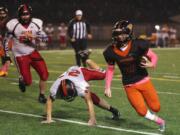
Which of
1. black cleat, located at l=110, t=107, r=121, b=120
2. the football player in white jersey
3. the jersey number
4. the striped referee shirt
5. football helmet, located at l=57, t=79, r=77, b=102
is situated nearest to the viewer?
football helmet, located at l=57, t=79, r=77, b=102

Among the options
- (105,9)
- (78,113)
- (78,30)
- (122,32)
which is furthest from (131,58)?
(105,9)

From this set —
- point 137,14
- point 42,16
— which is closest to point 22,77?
point 42,16

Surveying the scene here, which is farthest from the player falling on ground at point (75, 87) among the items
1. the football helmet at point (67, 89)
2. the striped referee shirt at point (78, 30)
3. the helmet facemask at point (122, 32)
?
the striped referee shirt at point (78, 30)

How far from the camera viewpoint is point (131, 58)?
25.1 feet

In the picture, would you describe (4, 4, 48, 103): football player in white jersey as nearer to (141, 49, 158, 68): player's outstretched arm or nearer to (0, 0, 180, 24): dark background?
(141, 49, 158, 68): player's outstretched arm

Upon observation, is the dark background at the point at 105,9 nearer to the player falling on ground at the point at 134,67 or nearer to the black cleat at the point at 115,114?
the black cleat at the point at 115,114

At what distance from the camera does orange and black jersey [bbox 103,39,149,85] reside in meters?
7.67

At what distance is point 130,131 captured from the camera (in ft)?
25.5

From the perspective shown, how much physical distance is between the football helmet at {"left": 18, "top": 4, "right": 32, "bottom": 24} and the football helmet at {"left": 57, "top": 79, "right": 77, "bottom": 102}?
2749 mm

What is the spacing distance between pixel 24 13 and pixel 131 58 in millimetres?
3188

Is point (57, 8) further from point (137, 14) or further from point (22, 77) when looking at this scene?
point (22, 77)

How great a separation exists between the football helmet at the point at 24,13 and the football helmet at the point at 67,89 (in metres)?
2.75

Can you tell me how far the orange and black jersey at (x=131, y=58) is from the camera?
7.67 meters

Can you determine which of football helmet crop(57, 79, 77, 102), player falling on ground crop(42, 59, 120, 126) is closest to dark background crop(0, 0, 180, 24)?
player falling on ground crop(42, 59, 120, 126)
